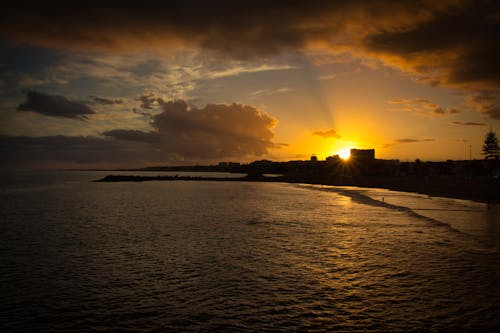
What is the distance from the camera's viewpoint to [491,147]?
522 feet

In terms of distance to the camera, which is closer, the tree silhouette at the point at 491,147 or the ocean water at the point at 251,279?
the ocean water at the point at 251,279

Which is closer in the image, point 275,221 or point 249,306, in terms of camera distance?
point 249,306

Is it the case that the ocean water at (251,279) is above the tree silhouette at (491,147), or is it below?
below

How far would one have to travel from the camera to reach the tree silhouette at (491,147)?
158 metres

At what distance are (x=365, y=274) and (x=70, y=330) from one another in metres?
13.9

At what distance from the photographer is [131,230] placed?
106 ft

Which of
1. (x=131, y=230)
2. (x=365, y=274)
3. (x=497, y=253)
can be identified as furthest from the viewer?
(x=131, y=230)

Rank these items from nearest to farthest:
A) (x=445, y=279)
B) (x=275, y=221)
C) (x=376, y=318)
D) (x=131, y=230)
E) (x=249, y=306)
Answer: (x=376, y=318), (x=249, y=306), (x=445, y=279), (x=131, y=230), (x=275, y=221)

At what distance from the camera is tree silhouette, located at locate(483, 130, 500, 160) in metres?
158

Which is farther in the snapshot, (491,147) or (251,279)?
(491,147)

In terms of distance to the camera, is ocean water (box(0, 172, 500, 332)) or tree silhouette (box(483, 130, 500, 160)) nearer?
ocean water (box(0, 172, 500, 332))

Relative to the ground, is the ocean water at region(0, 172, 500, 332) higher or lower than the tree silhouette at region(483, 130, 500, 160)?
lower

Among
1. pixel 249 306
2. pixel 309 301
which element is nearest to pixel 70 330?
pixel 249 306

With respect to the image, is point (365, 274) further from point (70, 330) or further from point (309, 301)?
point (70, 330)
